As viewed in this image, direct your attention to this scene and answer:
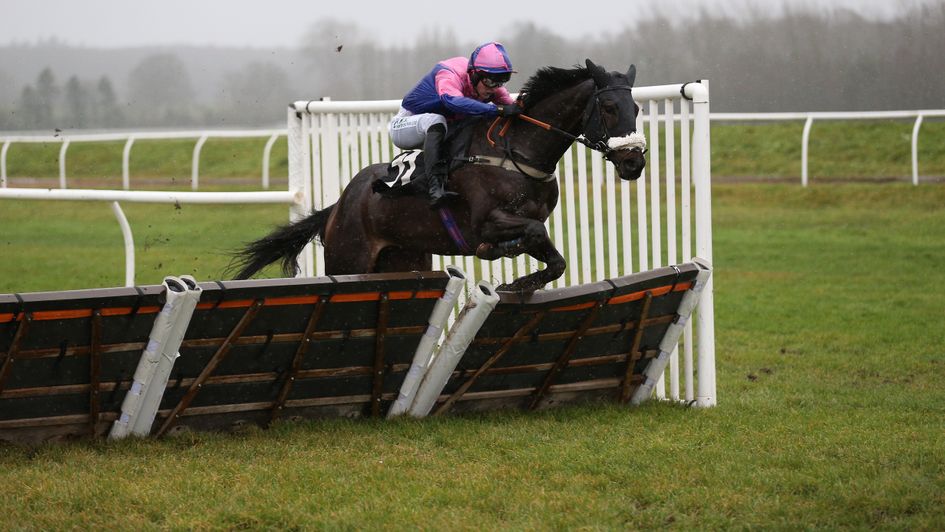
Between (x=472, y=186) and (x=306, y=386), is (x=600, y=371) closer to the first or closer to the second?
(x=472, y=186)

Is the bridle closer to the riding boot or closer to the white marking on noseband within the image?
the white marking on noseband

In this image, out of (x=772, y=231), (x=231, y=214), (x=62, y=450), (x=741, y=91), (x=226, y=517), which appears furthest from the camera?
(x=741, y=91)

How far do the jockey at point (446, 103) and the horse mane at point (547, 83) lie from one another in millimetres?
88

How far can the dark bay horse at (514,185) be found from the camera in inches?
217

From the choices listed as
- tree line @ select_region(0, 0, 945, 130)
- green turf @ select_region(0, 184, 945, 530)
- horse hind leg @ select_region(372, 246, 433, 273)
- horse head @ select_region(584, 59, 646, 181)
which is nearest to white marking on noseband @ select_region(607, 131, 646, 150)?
horse head @ select_region(584, 59, 646, 181)

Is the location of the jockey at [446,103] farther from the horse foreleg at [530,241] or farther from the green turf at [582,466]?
the green turf at [582,466]

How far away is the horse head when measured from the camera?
537 centimetres

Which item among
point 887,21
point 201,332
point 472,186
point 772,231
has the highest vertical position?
point 887,21

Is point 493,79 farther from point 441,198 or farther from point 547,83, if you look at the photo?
point 441,198

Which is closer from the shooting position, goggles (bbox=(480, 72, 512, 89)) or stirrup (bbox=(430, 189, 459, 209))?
stirrup (bbox=(430, 189, 459, 209))

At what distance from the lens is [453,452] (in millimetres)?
5016

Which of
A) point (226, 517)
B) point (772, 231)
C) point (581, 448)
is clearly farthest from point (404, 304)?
point (772, 231)

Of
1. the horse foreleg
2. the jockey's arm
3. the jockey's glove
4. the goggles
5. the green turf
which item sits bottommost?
the green turf

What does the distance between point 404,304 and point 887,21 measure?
11.8 meters
